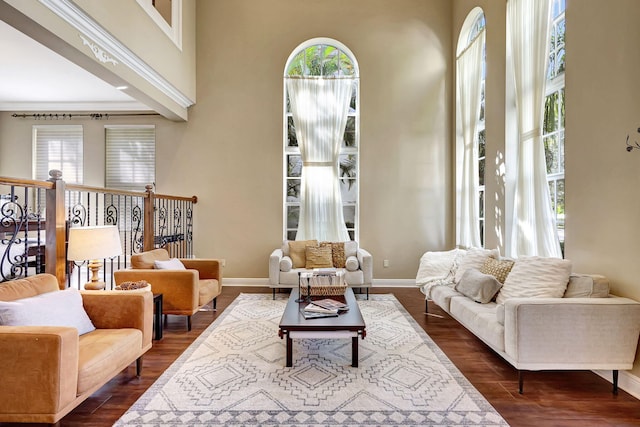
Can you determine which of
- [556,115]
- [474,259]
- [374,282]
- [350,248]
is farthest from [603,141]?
[374,282]

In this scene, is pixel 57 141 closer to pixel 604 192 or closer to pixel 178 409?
pixel 178 409

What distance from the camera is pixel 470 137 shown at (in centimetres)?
520

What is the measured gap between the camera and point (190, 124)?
6.05 m

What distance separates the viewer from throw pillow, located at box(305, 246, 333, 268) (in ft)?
17.2

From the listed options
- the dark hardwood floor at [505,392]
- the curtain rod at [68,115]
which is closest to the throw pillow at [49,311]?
the dark hardwood floor at [505,392]

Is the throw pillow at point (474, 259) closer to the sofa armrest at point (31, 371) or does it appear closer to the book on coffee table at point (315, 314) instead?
the book on coffee table at point (315, 314)

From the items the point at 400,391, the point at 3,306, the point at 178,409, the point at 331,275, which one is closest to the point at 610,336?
the point at 400,391

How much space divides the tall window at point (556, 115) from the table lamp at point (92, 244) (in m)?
4.01

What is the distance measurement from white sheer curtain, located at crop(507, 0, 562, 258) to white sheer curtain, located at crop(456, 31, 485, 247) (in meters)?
0.97

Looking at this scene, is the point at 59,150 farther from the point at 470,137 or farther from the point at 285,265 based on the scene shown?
the point at 470,137

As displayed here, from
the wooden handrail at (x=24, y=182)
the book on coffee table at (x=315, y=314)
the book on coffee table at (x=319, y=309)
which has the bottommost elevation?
the book on coffee table at (x=315, y=314)

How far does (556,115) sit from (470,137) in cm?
171

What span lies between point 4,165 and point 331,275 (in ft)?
21.5

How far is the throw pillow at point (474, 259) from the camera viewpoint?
3.87m
